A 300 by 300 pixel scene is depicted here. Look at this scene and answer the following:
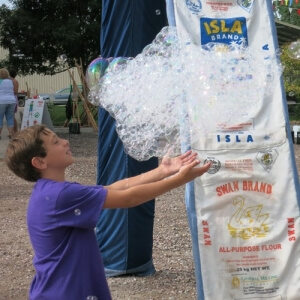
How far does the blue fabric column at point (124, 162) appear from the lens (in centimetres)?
511

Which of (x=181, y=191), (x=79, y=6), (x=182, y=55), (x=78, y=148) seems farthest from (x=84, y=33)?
(x=182, y=55)

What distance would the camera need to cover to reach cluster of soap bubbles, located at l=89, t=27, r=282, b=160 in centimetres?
383

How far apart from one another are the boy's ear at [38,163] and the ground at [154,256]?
2.25 m

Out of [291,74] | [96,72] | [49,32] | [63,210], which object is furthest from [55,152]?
[49,32]

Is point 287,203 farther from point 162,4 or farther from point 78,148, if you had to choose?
point 78,148

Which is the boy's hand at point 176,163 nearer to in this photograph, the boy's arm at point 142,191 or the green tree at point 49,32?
the boy's arm at point 142,191

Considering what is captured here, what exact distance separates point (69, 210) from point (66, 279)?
29cm

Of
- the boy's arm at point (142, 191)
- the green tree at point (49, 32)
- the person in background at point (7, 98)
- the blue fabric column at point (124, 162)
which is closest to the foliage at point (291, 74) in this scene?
the green tree at point (49, 32)

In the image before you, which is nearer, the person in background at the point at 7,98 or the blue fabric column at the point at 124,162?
the blue fabric column at the point at 124,162

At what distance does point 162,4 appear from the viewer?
5.18 meters

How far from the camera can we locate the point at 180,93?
3.91 meters

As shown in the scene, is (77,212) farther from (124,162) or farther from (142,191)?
(124,162)

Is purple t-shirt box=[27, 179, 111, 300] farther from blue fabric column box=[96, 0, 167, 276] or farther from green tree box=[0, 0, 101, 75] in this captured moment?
green tree box=[0, 0, 101, 75]

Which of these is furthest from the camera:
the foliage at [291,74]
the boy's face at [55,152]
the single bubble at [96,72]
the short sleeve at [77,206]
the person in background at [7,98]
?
the foliage at [291,74]
